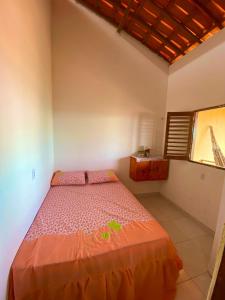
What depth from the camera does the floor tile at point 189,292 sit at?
4.87 feet

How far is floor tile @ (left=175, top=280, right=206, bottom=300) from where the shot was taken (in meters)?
1.49

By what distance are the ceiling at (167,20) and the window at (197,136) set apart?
1200 millimetres

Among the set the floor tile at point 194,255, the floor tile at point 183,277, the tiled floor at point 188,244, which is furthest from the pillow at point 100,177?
the floor tile at point 183,277

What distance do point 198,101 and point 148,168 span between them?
1.49 m

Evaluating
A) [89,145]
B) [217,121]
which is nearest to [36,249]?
[89,145]

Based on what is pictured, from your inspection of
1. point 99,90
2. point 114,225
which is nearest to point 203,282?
point 114,225

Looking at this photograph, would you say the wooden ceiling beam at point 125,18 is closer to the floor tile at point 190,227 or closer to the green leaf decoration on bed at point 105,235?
the green leaf decoration on bed at point 105,235

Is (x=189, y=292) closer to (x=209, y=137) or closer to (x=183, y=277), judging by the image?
(x=183, y=277)

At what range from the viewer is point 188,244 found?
7.07ft

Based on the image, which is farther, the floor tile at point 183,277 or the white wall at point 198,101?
the white wall at point 198,101

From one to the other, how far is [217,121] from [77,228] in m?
2.80

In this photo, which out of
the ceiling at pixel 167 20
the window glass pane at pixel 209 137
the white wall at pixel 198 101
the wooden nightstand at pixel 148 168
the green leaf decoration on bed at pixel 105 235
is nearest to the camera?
the green leaf decoration on bed at pixel 105 235

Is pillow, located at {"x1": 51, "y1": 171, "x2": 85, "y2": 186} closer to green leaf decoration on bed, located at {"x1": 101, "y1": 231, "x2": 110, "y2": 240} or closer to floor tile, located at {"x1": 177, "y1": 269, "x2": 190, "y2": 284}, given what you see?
green leaf decoration on bed, located at {"x1": 101, "y1": 231, "x2": 110, "y2": 240}

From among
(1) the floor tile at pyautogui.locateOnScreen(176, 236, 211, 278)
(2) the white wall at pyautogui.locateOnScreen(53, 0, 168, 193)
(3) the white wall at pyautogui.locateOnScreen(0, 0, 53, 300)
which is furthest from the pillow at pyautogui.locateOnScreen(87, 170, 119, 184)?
(1) the floor tile at pyautogui.locateOnScreen(176, 236, 211, 278)
